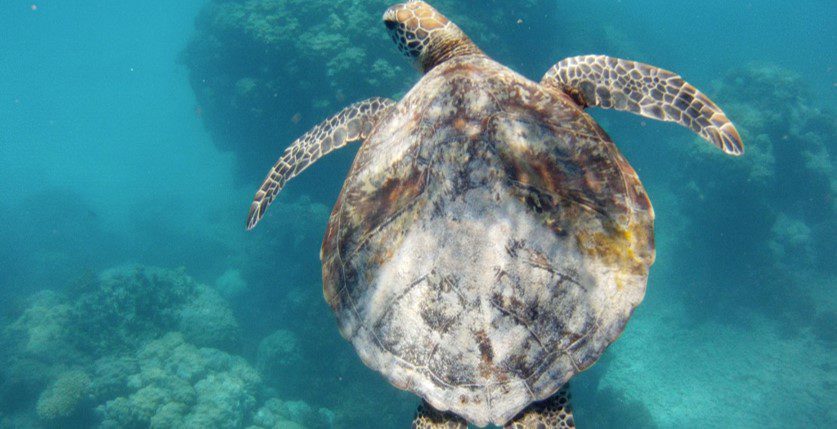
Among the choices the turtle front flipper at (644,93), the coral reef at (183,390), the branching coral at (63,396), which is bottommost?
the branching coral at (63,396)

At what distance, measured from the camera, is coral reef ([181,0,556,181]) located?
14.2 m

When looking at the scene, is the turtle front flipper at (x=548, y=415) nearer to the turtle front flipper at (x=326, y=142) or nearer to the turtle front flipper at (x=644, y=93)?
the turtle front flipper at (x=644, y=93)

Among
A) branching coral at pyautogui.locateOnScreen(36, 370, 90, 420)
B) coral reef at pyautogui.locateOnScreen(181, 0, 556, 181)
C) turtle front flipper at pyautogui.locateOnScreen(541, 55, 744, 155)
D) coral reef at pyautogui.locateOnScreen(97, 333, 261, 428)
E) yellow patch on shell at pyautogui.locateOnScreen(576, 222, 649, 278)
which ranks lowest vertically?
branching coral at pyautogui.locateOnScreen(36, 370, 90, 420)

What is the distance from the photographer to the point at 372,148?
10.8 feet

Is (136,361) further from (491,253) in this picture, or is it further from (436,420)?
(491,253)

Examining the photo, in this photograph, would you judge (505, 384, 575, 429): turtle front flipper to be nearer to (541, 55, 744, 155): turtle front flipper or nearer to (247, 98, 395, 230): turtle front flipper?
(541, 55, 744, 155): turtle front flipper

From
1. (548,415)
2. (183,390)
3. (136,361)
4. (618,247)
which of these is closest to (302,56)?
(136,361)

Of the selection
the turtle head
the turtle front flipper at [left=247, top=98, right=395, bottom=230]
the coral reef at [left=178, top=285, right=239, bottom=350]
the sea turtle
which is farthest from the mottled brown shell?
the coral reef at [left=178, top=285, right=239, bottom=350]

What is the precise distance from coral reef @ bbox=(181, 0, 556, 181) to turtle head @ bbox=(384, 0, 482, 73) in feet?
30.3

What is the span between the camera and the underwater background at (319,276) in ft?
36.1

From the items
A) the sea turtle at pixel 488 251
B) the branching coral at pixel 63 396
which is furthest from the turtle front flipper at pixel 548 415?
the branching coral at pixel 63 396

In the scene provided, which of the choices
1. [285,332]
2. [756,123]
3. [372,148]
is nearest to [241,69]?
[285,332]

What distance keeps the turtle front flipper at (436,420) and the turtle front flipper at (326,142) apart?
2831 millimetres

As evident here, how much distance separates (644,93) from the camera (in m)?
3.80
